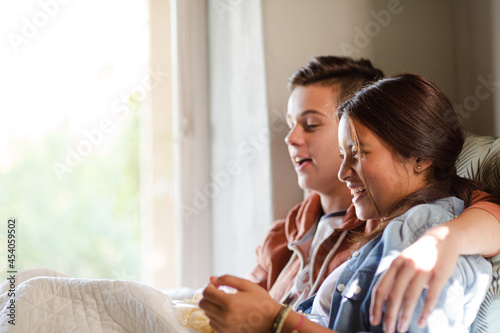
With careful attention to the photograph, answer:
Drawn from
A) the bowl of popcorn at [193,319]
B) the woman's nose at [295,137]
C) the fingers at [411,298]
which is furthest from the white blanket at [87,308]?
the woman's nose at [295,137]

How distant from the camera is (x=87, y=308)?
3.62 feet

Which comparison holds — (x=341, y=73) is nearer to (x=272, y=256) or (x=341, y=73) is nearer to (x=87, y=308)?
(x=272, y=256)

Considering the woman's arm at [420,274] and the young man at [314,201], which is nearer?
the woman's arm at [420,274]

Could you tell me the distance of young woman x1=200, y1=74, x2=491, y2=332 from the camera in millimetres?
933

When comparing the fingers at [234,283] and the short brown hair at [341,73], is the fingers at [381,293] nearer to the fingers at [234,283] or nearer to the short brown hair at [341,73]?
the fingers at [234,283]

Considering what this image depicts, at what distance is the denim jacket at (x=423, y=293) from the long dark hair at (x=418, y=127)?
0.06 metres

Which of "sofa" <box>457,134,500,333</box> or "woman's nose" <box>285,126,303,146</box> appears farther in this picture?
"woman's nose" <box>285,126,303,146</box>

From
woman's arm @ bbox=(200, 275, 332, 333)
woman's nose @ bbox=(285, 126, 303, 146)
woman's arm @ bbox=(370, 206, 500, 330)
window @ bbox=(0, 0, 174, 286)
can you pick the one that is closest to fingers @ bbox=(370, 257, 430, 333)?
woman's arm @ bbox=(370, 206, 500, 330)

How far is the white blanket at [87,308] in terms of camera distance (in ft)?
3.47

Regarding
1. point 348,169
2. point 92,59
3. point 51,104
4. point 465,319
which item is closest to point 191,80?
point 92,59

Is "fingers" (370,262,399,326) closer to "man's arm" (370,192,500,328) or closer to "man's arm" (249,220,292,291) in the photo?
"man's arm" (370,192,500,328)

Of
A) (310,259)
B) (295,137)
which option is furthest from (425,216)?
(295,137)

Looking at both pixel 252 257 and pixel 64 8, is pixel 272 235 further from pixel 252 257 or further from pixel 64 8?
pixel 64 8

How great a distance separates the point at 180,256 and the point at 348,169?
1.33 meters
